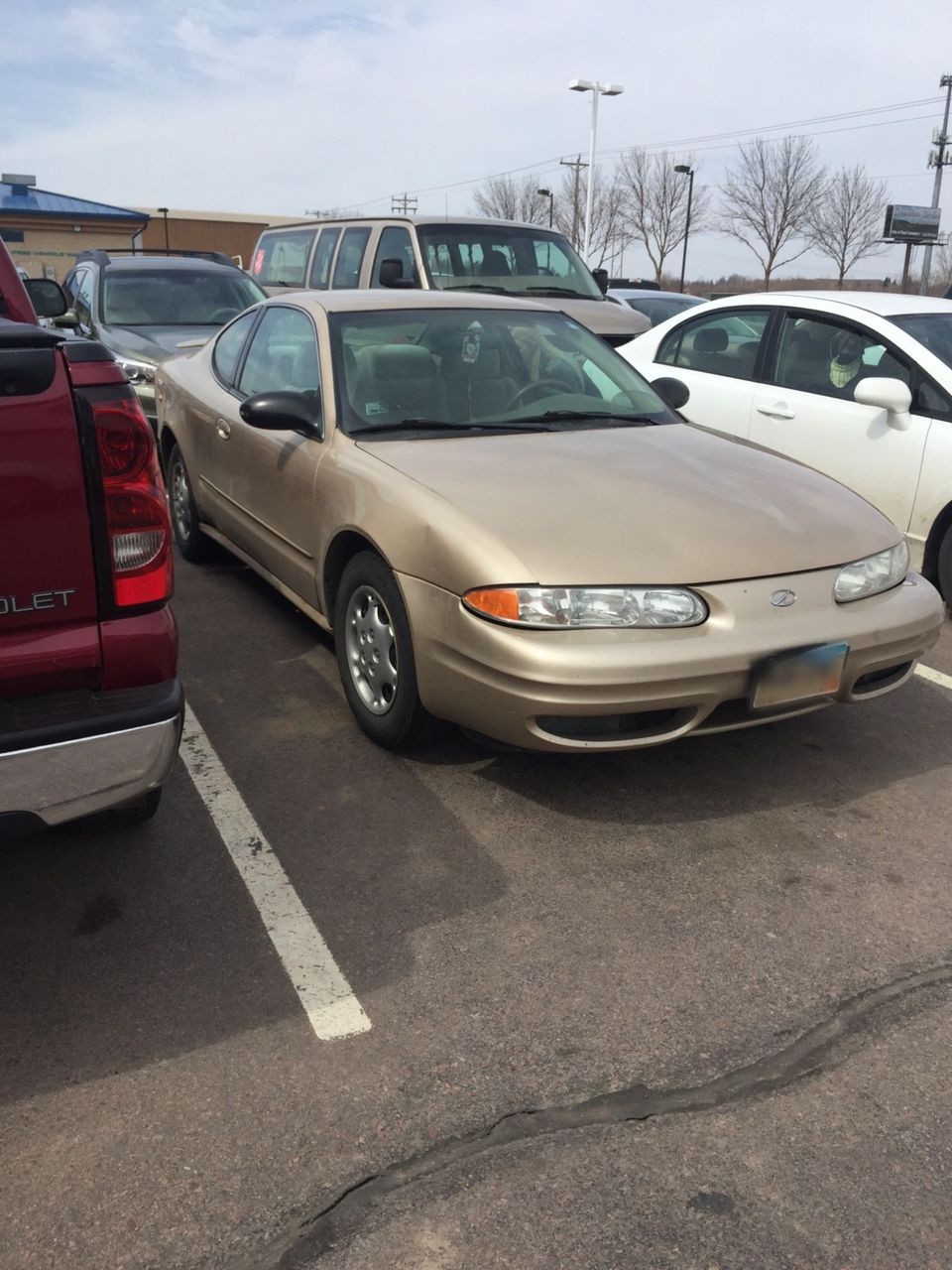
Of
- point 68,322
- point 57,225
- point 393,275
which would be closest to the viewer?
point 393,275

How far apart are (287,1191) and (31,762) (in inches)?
39.3

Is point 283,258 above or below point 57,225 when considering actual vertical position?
below

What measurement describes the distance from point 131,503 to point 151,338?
715 cm

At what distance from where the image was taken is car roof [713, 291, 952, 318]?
590 centimetres

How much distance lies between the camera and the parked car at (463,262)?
932cm

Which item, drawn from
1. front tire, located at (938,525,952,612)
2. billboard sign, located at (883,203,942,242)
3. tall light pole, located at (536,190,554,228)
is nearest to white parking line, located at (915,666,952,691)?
front tire, located at (938,525,952,612)

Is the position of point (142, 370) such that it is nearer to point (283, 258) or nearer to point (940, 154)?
point (283, 258)

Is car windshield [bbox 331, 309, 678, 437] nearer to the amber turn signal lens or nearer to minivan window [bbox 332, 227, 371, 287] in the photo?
the amber turn signal lens

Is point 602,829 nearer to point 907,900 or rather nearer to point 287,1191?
point 907,900

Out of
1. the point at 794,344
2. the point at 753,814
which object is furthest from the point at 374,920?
the point at 794,344

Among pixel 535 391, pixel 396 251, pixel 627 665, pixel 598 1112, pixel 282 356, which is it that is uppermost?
pixel 396 251

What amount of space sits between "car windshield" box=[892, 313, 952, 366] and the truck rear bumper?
460cm

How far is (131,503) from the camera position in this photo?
2.43 m

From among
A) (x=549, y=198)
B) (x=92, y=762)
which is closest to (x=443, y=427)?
(x=92, y=762)
